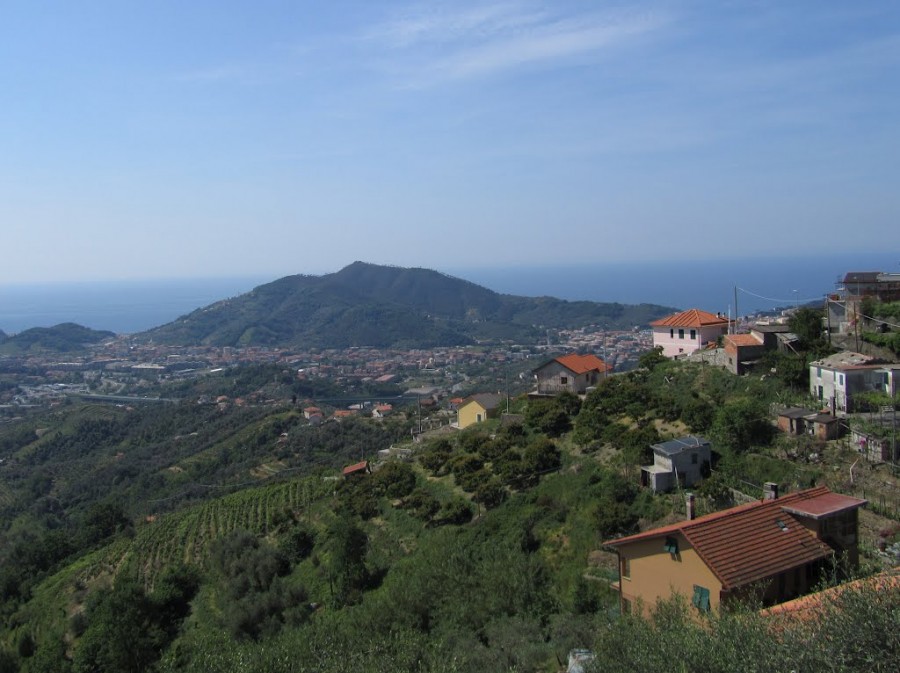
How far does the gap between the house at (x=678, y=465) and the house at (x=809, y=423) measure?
221cm

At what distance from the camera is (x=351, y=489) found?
25.0 m

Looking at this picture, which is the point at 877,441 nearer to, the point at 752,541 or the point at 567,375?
the point at 752,541

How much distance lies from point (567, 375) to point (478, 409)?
213 inches

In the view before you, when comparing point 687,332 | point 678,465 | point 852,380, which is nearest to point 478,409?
point 687,332

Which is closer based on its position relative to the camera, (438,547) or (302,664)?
(302,664)

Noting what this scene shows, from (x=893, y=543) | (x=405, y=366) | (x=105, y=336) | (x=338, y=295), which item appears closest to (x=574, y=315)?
(x=405, y=366)

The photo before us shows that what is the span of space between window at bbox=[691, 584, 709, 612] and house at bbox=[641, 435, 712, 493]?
6200 millimetres

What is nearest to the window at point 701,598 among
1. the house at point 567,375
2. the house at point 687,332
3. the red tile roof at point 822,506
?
the red tile roof at point 822,506

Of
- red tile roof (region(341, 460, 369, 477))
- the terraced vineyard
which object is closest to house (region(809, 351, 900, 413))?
red tile roof (region(341, 460, 369, 477))

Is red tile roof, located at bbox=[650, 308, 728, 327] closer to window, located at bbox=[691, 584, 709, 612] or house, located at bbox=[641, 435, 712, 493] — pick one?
house, located at bbox=[641, 435, 712, 493]

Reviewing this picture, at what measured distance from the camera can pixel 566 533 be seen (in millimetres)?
16281

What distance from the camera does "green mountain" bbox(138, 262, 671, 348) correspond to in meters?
140

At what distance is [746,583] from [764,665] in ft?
12.3

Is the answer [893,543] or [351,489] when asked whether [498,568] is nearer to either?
[893,543]
